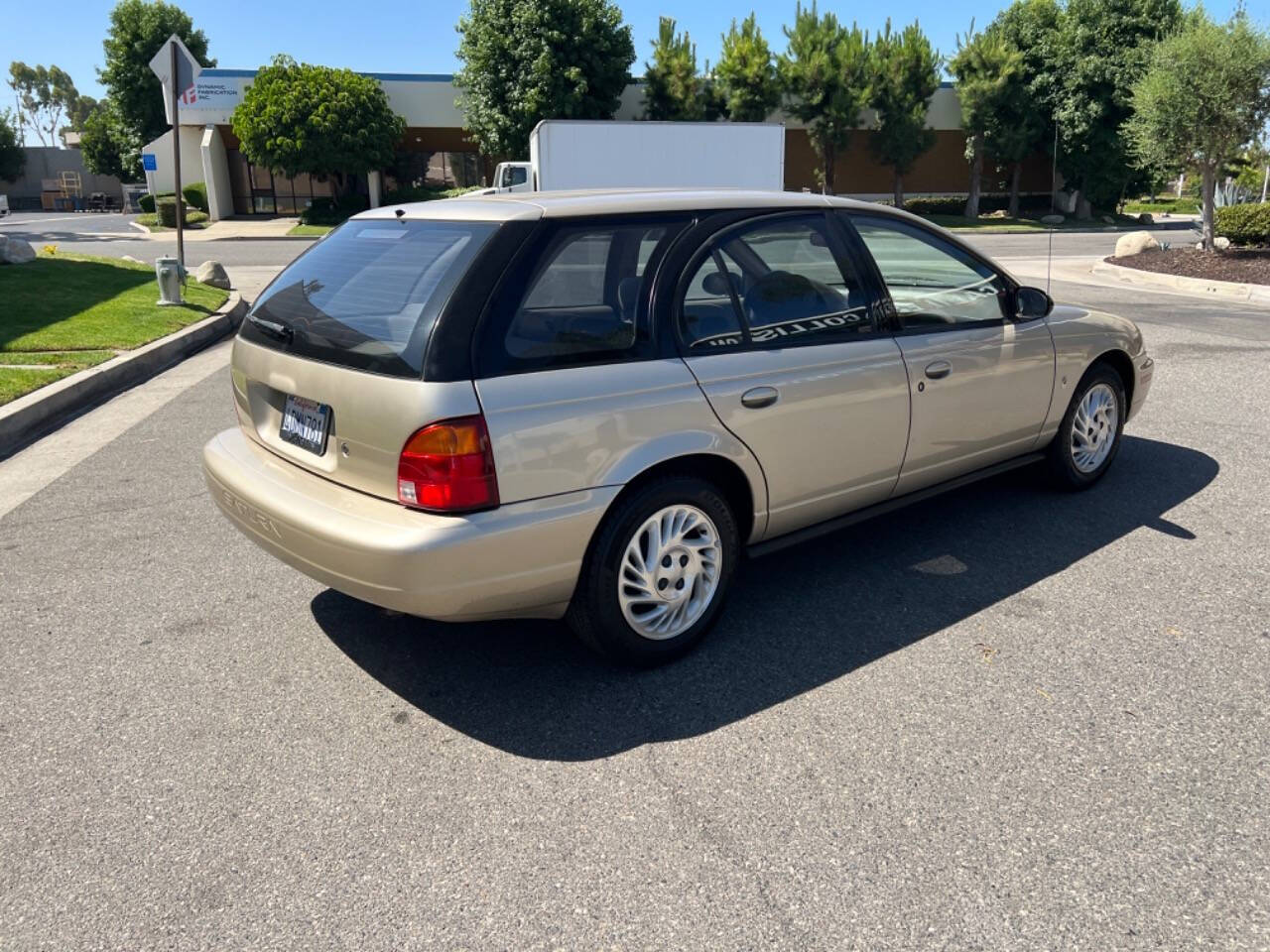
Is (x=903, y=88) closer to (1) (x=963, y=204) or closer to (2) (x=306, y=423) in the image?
(1) (x=963, y=204)

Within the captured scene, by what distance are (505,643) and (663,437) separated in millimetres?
1110

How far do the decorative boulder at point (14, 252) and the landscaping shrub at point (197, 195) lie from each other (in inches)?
1110

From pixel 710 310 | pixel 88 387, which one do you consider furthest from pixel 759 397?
pixel 88 387

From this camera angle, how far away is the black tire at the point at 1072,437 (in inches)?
202

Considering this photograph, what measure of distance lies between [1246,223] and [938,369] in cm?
1904

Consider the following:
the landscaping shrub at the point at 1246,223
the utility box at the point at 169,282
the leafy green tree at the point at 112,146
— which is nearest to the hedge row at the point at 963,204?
the landscaping shrub at the point at 1246,223

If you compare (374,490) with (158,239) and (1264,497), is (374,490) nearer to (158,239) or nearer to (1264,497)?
(1264,497)

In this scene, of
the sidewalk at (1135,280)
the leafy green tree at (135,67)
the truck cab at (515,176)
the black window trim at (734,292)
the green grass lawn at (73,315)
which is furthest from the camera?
the leafy green tree at (135,67)

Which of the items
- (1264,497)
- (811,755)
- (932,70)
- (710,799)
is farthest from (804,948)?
(932,70)

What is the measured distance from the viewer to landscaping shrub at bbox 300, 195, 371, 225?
39.4 m

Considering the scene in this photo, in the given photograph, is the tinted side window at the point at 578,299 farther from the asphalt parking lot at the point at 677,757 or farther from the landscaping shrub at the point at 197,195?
the landscaping shrub at the point at 197,195

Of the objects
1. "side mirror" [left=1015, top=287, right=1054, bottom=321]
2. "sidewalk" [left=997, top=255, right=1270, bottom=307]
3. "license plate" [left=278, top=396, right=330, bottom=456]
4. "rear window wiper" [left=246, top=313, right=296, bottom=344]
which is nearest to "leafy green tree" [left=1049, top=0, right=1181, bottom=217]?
"sidewalk" [left=997, top=255, right=1270, bottom=307]

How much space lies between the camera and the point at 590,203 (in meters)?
3.46

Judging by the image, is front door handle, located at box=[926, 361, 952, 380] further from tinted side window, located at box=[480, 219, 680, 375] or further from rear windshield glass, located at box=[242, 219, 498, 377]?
rear windshield glass, located at box=[242, 219, 498, 377]
